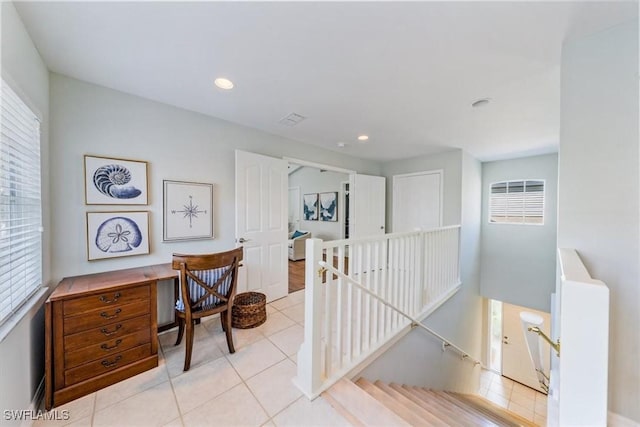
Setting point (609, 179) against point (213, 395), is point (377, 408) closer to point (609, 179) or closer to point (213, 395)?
point (213, 395)

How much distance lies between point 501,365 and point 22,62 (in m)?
8.32

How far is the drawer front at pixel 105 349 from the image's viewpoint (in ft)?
5.04

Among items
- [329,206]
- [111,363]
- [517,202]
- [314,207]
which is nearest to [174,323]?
[111,363]

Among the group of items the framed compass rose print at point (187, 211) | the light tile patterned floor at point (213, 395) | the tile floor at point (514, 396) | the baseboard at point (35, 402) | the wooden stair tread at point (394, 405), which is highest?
the framed compass rose print at point (187, 211)

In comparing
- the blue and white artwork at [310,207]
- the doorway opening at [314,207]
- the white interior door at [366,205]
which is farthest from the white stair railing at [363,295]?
the blue and white artwork at [310,207]

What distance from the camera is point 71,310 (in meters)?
1.54

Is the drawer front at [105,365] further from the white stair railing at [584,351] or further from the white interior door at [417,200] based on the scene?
the white interior door at [417,200]

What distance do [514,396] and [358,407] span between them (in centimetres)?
520

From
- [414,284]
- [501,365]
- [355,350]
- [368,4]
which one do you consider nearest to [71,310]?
[355,350]

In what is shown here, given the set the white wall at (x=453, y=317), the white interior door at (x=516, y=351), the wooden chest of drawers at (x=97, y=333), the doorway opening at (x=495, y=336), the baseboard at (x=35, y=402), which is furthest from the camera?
the doorway opening at (x=495, y=336)

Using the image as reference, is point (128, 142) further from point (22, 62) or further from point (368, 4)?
point (368, 4)

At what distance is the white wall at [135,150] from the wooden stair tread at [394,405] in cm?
204

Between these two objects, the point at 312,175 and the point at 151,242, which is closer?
the point at 151,242

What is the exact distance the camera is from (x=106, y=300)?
1670 mm
